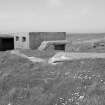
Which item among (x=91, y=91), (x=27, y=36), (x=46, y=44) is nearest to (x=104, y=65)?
(x=91, y=91)

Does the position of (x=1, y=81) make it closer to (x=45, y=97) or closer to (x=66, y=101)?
(x=45, y=97)

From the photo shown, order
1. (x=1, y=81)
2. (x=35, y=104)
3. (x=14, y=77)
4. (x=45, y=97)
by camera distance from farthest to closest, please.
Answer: (x=14, y=77), (x=1, y=81), (x=45, y=97), (x=35, y=104)

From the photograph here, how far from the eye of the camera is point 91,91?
3.68 metres

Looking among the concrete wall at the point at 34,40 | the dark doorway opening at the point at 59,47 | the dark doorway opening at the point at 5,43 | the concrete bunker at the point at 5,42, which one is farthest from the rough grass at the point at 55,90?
the dark doorway opening at the point at 5,43

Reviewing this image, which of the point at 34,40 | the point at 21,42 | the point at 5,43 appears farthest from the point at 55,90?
the point at 5,43

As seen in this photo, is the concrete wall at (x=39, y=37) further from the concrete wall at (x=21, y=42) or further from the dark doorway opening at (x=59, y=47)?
the dark doorway opening at (x=59, y=47)

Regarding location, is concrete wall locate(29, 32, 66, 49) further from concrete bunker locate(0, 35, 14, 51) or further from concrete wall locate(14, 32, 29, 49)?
concrete bunker locate(0, 35, 14, 51)

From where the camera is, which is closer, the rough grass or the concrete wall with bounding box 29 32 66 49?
the rough grass

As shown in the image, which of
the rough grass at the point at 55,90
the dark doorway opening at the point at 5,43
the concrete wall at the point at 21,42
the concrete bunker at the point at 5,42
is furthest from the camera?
the dark doorway opening at the point at 5,43

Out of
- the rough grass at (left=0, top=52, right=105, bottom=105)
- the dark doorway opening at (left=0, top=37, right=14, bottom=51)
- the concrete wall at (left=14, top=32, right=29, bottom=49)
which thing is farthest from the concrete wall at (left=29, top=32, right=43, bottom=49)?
Result: the rough grass at (left=0, top=52, right=105, bottom=105)

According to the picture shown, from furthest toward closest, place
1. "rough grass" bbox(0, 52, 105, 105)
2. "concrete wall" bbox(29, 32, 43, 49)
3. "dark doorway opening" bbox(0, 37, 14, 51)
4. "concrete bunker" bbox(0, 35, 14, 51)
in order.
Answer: "dark doorway opening" bbox(0, 37, 14, 51), "concrete bunker" bbox(0, 35, 14, 51), "concrete wall" bbox(29, 32, 43, 49), "rough grass" bbox(0, 52, 105, 105)

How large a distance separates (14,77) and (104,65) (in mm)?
3489

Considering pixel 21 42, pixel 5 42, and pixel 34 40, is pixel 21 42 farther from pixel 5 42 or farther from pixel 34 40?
pixel 5 42

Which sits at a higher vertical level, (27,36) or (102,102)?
(27,36)
